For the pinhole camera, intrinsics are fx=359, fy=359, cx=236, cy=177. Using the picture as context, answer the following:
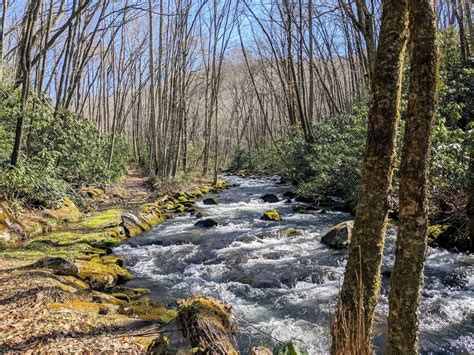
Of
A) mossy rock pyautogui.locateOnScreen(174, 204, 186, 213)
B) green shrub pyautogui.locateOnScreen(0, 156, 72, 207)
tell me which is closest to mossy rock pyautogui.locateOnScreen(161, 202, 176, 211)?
mossy rock pyautogui.locateOnScreen(174, 204, 186, 213)

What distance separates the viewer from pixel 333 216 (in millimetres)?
10820

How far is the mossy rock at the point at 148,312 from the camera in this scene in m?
4.23

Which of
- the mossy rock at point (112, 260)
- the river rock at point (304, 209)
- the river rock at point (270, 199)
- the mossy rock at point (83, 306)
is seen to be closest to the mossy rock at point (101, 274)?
the mossy rock at point (112, 260)

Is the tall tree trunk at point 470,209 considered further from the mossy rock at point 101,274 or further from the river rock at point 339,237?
the mossy rock at point 101,274

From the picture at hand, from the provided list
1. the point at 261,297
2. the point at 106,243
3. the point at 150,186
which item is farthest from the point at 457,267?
the point at 150,186

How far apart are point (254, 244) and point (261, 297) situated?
112 inches

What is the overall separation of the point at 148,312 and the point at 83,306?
761 mm

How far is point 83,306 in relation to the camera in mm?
4086

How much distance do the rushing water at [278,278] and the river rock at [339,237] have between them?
24 centimetres

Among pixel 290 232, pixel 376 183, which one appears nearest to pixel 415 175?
pixel 376 183

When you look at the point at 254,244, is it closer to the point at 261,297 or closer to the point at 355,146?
the point at 261,297

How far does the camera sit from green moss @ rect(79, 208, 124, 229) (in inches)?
367

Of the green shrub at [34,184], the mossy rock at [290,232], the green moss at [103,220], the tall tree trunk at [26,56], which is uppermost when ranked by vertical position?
the tall tree trunk at [26,56]

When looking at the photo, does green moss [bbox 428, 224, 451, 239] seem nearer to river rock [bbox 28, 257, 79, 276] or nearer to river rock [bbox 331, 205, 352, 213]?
river rock [bbox 331, 205, 352, 213]
